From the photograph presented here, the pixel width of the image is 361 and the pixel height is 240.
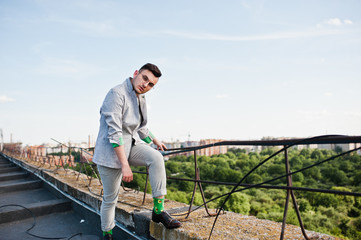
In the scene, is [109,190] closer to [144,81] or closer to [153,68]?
[144,81]

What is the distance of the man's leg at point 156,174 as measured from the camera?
1805 mm

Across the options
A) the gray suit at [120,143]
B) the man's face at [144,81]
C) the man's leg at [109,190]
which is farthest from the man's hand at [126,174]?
the man's face at [144,81]

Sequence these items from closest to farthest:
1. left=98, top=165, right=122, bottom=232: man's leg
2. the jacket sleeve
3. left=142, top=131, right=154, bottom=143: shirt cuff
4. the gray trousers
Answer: the jacket sleeve, the gray trousers, left=98, top=165, right=122, bottom=232: man's leg, left=142, top=131, right=154, bottom=143: shirt cuff

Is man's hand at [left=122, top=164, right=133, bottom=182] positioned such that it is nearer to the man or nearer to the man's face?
the man

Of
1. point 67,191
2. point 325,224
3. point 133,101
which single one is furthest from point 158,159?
point 325,224

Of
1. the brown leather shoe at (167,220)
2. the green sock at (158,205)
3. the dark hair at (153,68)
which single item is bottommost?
the brown leather shoe at (167,220)

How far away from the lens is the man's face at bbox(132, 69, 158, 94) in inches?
74.2

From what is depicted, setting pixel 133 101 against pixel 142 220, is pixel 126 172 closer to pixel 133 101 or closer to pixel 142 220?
pixel 133 101

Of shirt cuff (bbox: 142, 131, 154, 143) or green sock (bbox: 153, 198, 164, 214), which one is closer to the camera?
green sock (bbox: 153, 198, 164, 214)

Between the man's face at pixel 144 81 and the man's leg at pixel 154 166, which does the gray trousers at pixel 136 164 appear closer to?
the man's leg at pixel 154 166

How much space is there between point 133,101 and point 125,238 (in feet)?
4.08

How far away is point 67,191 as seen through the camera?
3637 millimetres

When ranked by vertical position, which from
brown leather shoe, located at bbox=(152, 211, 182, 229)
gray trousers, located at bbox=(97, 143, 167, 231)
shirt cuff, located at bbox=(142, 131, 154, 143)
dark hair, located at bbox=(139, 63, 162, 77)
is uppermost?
dark hair, located at bbox=(139, 63, 162, 77)

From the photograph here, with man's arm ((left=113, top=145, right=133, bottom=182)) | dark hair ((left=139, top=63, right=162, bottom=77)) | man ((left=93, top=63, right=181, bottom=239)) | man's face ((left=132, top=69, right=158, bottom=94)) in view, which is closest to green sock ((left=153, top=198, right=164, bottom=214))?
man ((left=93, top=63, right=181, bottom=239))
